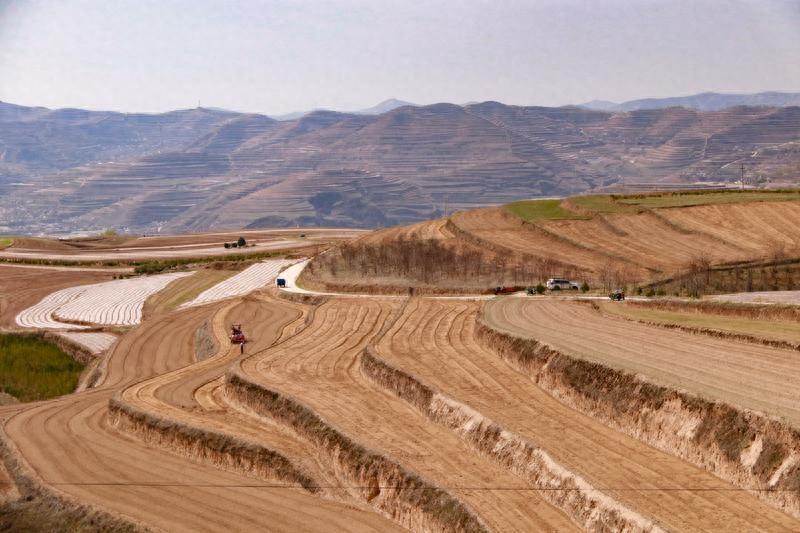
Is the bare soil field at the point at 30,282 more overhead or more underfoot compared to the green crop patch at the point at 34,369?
more underfoot

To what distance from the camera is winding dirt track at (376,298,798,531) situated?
22.1 m

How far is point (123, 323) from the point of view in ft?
275

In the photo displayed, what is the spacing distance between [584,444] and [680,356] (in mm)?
8827

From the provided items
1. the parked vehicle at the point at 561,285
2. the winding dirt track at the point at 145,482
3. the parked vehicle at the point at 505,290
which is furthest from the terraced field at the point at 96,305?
the winding dirt track at the point at 145,482

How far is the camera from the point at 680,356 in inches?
1390

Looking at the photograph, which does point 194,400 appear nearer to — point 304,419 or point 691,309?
point 304,419

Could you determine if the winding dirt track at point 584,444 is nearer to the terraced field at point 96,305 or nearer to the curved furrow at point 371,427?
the curved furrow at point 371,427

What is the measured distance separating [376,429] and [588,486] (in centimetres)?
949

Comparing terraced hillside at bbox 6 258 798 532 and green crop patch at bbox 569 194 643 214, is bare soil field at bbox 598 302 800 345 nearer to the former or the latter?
terraced hillside at bbox 6 258 798 532

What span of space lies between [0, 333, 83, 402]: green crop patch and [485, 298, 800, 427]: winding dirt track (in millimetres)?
25286

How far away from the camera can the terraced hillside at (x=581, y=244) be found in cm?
7819

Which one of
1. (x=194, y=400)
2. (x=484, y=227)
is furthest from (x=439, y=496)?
(x=484, y=227)

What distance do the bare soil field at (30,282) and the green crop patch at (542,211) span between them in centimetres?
4894

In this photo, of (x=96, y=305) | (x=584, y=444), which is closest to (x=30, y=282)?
(x=96, y=305)
